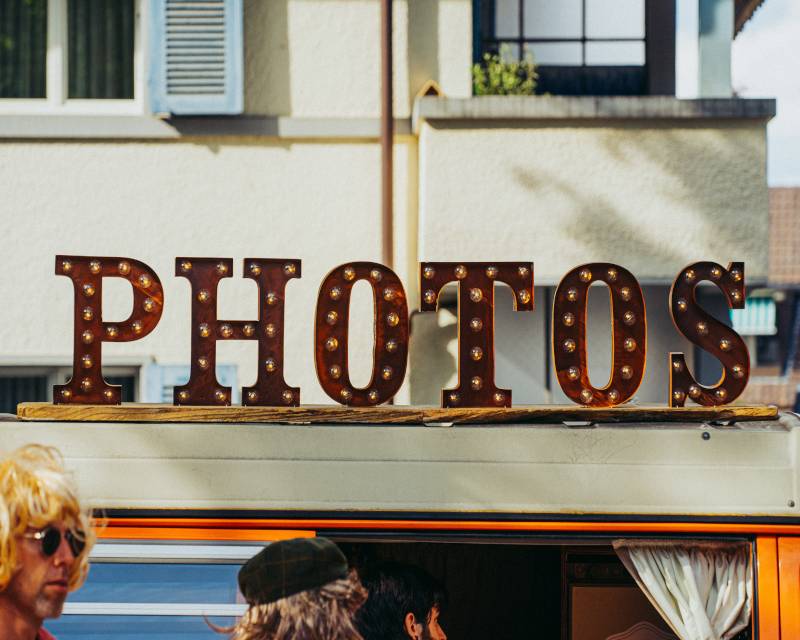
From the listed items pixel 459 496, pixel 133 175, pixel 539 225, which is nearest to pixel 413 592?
pixel 459 496

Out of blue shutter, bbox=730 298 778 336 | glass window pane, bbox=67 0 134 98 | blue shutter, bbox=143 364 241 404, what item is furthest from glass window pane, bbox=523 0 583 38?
blue shutter, bbox=730 298 778 336

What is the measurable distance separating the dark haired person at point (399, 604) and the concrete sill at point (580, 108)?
4.04 metres

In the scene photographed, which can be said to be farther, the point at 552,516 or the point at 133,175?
the point at 133,175

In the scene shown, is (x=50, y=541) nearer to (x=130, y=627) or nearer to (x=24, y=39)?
(x=130, y=627)

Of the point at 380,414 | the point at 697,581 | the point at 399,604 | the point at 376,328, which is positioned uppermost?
the point at 376,328

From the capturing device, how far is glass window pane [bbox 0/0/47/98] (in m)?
8.58

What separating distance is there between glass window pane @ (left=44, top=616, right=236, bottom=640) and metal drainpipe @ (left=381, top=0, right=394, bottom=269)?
4.81m

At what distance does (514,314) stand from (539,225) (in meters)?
0.70

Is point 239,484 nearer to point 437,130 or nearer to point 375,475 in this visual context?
point 375,475

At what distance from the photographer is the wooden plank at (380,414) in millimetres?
3633

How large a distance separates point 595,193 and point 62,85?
3.89 metres

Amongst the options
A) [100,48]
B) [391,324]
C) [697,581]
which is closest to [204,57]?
[100,48]

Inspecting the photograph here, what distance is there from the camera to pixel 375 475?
358 centimetres

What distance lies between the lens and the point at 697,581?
3697 mm
